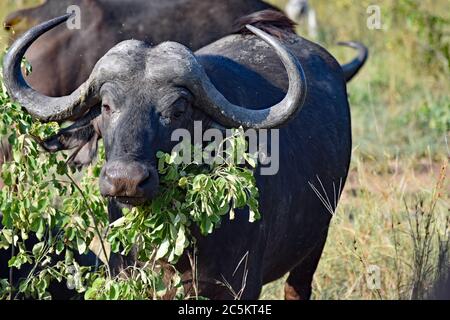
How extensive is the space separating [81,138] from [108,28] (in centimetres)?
311

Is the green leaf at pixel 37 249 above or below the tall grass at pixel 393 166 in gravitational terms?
above

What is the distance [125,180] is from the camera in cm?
405

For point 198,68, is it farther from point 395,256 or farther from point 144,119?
point 395,256

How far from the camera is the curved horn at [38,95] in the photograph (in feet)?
14.8

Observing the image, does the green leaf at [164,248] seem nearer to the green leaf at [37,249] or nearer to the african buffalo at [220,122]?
the african buffalo at [220,122]

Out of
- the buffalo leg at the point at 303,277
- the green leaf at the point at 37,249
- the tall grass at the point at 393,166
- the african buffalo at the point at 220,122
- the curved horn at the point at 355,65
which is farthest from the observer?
the curved horn at the point at 355,65

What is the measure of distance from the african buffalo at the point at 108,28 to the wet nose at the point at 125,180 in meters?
3.39

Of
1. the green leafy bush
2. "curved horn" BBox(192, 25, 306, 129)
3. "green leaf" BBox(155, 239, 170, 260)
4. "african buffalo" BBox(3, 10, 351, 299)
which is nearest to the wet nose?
"african buffalo" BBox(3, 10, 351, 299)

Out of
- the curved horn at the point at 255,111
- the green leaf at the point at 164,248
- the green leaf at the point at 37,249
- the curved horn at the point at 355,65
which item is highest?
the curved horn at the point at 255,111

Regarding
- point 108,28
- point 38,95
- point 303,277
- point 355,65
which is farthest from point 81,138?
point 108,28

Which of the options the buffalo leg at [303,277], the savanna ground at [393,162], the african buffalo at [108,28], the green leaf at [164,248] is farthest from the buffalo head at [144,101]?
the african buffalo at [108,28]

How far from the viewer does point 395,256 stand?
18.8ft
